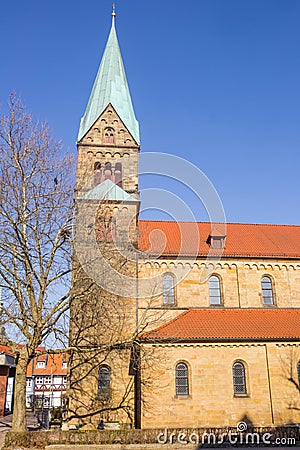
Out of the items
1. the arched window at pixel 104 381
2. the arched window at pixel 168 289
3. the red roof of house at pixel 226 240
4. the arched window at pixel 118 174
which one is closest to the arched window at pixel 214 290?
the red roof of house at pixel 226 240

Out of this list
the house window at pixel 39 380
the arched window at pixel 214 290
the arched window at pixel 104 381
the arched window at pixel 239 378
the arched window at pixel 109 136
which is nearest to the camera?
the arched window at pixel 239 378

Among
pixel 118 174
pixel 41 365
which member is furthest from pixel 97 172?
A: pixel 41 365

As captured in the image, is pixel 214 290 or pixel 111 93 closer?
pixel 214 290

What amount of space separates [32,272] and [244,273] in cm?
1408

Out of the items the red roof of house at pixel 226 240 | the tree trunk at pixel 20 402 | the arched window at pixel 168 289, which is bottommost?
the tree trunk at pixel 20 402

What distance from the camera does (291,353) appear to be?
22203mm

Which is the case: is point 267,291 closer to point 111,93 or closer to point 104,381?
point 104,381

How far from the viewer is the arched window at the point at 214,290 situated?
25.5m

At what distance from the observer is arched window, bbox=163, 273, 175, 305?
25.0 m

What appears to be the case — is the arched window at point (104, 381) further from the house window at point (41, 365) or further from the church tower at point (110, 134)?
the house window at point (41, 365)

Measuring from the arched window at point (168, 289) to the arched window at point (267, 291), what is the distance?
18.8 feet

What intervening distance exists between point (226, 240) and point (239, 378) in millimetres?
9134

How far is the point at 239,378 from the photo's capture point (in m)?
21.7

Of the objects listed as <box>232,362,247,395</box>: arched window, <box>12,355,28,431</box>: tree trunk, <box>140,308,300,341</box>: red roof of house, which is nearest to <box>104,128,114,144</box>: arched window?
<box>140,308,300,341</box>: red roof of house
